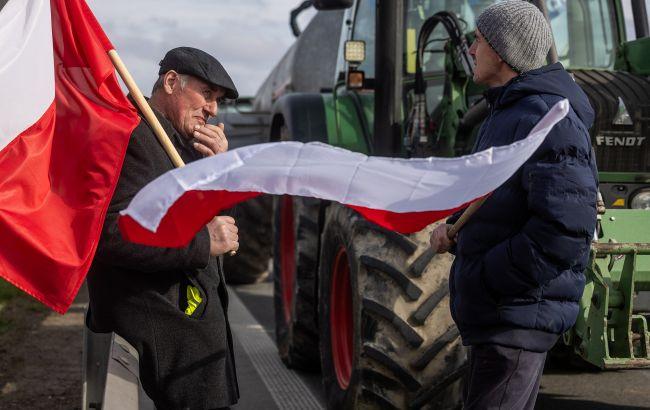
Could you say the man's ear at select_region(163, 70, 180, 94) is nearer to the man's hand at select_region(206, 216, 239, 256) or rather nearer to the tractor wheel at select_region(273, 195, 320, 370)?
the man's hand at select_region(206, 216, 239, 256)

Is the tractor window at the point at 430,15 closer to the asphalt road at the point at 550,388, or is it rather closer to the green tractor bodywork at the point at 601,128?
the green tractor bodywork at the point at 601,128

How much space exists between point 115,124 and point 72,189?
0.26m

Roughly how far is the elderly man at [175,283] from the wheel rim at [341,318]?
2.09 meters

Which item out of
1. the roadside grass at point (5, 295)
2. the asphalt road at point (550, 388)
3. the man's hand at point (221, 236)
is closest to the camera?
the man's hand at point (221, 236)

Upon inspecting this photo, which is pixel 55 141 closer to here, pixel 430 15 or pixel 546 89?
pixel 546 89

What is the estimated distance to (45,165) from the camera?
12.1 ft

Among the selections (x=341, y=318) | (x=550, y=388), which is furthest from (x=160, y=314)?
(x=550, y=388)

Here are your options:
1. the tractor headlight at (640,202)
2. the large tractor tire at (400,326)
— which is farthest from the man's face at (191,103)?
the tractor headlight at (640,202)

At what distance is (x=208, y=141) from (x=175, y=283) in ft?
1.59

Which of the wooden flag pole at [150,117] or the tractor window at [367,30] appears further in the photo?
the tractor window at [367,30]

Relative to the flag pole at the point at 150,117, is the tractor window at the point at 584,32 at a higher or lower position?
lower

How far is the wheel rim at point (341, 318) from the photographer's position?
5.93 m

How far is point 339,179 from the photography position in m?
3.22

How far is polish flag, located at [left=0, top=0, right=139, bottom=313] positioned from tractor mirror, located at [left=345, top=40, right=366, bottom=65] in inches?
135
